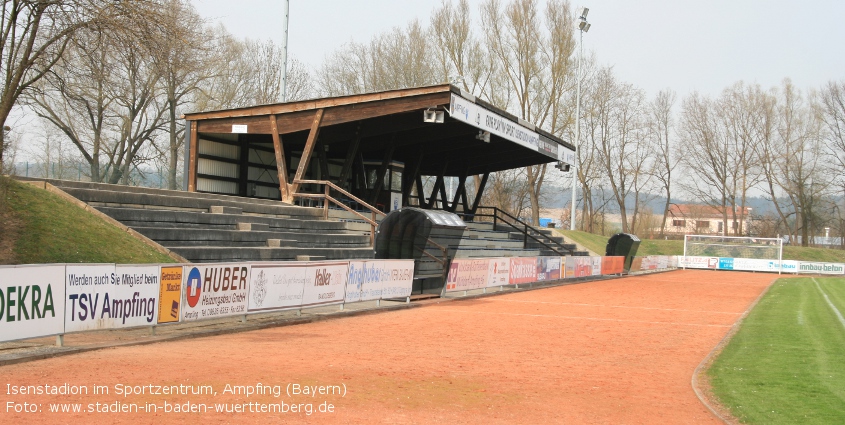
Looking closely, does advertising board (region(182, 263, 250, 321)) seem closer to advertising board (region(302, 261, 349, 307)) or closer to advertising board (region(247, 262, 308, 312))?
advertising board (region(247, 262, 308, 312))

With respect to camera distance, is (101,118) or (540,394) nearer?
(540,394)

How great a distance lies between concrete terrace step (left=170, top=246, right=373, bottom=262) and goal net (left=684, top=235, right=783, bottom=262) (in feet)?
152

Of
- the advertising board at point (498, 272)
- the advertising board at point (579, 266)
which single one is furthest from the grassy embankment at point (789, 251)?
the advertising board at point (498, 272)

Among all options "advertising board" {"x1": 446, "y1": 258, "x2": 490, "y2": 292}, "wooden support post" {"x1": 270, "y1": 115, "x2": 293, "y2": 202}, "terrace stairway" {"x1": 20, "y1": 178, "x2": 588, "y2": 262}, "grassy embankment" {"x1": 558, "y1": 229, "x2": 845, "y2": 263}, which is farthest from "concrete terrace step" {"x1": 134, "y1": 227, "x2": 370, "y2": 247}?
"grassy embankment" {"x1": 558, "y1": 229, "x2": 845, "y2": 263}

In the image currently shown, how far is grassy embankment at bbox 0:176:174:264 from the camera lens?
14156mm

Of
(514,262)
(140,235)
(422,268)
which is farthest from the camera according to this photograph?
(514,262)

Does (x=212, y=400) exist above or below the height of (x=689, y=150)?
below

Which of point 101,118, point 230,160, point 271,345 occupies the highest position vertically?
point 101,118

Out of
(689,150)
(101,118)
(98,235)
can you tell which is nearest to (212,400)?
(98,235)

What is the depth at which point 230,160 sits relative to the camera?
29.8 meters

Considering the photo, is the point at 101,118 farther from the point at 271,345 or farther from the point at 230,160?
the point at 271,345

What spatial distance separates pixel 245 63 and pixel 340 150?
19316mm

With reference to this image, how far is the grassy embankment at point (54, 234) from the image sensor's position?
14156mm

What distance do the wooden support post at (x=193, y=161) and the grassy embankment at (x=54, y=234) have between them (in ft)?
35.4
